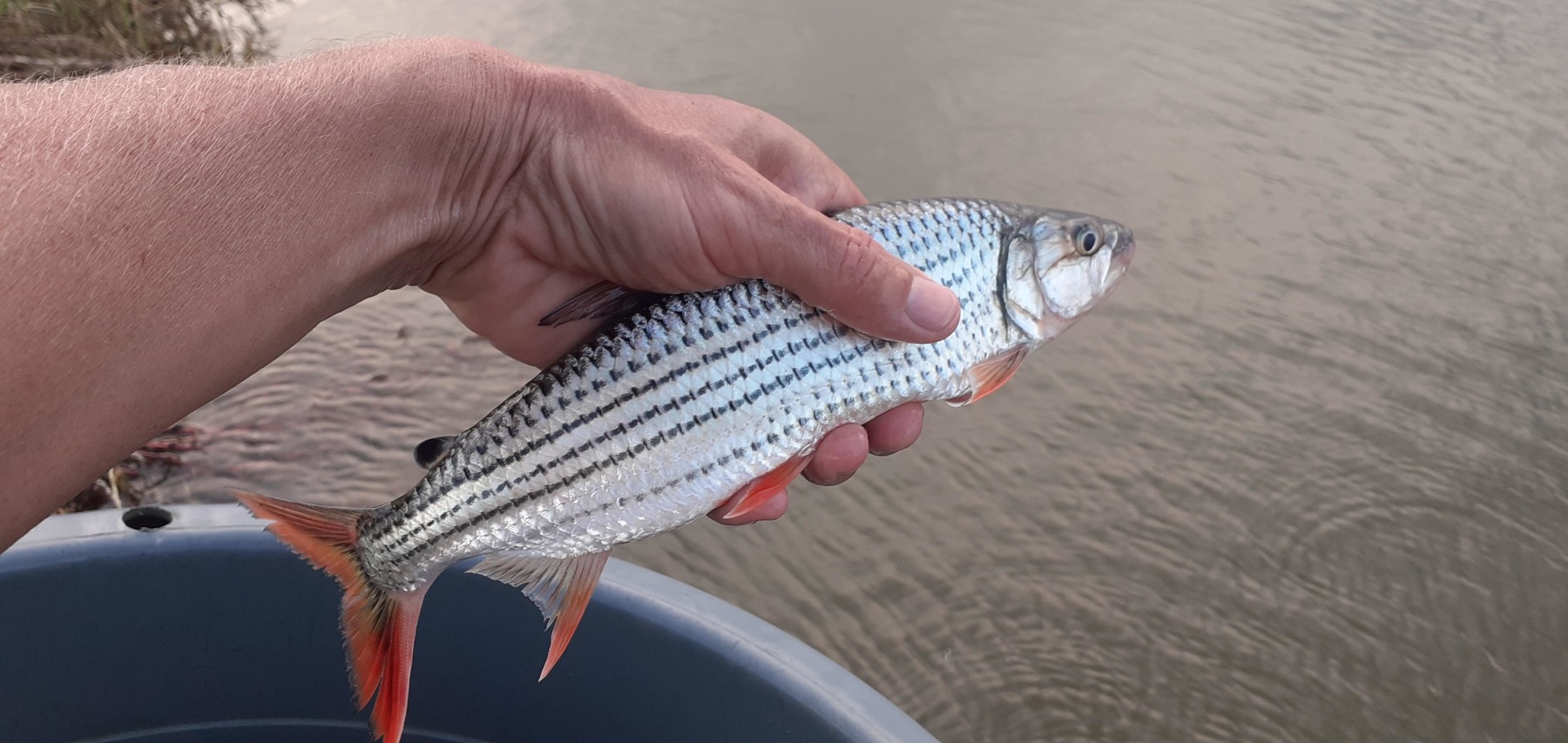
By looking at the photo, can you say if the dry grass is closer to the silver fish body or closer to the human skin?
the human skin

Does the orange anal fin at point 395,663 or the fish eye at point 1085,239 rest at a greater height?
Result: the fish eye at point 1085,239

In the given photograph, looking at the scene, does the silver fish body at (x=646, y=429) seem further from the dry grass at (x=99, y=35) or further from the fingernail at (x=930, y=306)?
the dry grass at (x=99, y=35)

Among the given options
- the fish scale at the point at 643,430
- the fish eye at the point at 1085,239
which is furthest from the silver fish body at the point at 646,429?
the fish eye at the point at 1085,239

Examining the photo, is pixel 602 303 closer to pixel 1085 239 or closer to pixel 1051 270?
pixel 1051 270

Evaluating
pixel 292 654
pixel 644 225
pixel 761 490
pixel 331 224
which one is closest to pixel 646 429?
pixel 761 490

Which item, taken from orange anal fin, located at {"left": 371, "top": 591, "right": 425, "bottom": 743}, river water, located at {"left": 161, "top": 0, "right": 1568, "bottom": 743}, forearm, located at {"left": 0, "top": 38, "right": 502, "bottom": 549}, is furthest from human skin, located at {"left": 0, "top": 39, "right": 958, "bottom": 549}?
river water, located at {"left": 161, "top": 0, "right": 1568, "bottom": 743}

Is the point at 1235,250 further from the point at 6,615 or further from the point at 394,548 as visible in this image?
the point at 6,615
